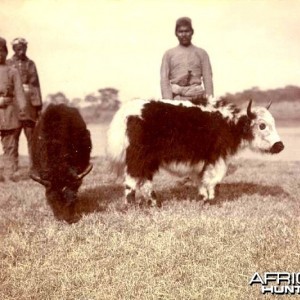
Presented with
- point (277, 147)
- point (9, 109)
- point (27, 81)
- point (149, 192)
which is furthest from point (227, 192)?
point (27, 81)

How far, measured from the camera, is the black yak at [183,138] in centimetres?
537

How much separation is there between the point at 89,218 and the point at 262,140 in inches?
88.7

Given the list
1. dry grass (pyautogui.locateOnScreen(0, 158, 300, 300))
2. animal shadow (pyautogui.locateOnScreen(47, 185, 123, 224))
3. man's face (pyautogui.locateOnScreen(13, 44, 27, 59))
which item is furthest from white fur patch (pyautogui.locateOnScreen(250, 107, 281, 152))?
man's face (pyautogui.locateOnScreen(13, 44, 27, 59))

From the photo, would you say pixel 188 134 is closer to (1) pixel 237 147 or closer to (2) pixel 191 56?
(1) pixel 237 147

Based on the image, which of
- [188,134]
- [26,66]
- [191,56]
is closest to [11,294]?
[188,134]

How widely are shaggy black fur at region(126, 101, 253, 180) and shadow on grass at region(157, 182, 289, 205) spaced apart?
2.34 feet

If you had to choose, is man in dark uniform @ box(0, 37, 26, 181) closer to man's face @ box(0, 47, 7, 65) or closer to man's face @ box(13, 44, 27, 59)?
man's face @ box(0, 47, 7, 65)

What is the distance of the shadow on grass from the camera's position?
248 inches

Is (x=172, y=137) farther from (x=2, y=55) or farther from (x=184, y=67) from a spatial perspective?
(x=2, y=55)

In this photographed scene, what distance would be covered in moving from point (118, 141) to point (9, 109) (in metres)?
2.84

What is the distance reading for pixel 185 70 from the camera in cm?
643

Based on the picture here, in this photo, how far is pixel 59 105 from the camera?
19.1 ft

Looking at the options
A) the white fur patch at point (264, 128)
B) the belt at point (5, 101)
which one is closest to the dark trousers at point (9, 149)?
the belt at point (5, 101)

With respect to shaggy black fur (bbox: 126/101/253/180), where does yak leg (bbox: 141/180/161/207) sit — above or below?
below
